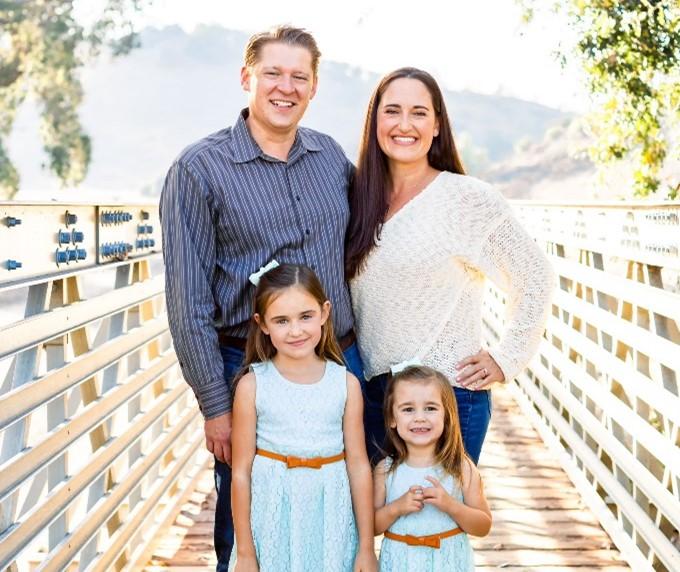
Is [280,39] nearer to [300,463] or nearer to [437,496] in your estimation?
[300,463]

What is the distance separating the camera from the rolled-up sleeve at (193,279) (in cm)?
245

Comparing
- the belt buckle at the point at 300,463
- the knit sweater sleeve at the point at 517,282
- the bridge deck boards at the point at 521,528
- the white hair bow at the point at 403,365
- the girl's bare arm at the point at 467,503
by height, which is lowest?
the bridge deck boards at the point at 521,528

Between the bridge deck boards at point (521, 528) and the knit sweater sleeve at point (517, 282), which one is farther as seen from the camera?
the bridge deck boards at point (521, 528)

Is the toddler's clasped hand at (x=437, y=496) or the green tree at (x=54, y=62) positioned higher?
the green tree at (x=54, y=62)

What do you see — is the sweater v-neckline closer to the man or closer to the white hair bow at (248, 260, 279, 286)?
the man

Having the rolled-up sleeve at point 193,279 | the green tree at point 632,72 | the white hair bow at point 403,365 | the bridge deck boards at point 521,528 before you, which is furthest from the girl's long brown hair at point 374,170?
the green tree at point 632,72

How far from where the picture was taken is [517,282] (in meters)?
2.64

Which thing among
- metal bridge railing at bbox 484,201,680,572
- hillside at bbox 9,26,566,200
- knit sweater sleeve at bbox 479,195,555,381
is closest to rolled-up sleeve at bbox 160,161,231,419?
knit sweater sleeve at bbox 479,195,555,381

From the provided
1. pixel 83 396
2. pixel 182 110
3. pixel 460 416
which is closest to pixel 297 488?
pixel 460 416

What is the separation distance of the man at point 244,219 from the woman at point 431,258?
88 mm

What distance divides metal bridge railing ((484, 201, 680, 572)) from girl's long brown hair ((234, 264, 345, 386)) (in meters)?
1.04

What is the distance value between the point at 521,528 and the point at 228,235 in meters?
2.18

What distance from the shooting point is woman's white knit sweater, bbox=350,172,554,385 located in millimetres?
2549

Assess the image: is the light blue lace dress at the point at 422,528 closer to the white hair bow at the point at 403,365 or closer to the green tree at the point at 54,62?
the white hair bow at the point at 403,365
